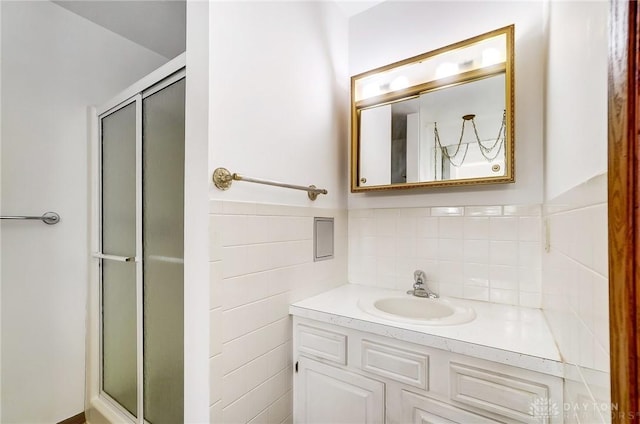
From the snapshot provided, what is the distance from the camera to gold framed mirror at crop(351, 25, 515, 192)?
132 cm

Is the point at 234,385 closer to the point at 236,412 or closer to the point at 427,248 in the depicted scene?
the point at 236,412

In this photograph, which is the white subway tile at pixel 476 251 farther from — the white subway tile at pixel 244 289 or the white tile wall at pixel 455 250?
the white subway tile at pixel 244 289

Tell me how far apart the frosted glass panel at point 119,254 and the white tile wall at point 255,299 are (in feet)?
2.44

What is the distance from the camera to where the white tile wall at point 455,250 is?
4.27ft

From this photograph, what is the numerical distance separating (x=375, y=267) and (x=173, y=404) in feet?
3.94

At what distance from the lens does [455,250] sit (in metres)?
1.46

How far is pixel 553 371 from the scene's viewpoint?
812 mm

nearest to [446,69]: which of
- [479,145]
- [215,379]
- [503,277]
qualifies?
[479,145]

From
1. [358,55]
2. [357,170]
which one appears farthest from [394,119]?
[358,55]

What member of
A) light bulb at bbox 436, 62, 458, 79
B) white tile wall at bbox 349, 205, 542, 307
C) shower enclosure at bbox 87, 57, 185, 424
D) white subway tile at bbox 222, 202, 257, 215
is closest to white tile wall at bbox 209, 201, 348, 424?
white subway tile at bbox 222, 202, 257, 215

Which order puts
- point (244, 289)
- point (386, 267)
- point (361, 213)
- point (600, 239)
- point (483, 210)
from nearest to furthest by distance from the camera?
1. point (600, 239)
2. point (244, 289)
3. point (483, 210)
4. point (386, 267)
5. point (361, 213)

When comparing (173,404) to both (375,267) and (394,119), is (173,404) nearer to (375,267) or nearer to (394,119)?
(375,267)

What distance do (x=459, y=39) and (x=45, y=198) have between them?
7.78ft

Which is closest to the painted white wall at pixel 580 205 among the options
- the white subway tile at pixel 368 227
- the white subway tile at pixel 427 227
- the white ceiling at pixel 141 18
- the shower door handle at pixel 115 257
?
the white subway tile at pixel 427 227
